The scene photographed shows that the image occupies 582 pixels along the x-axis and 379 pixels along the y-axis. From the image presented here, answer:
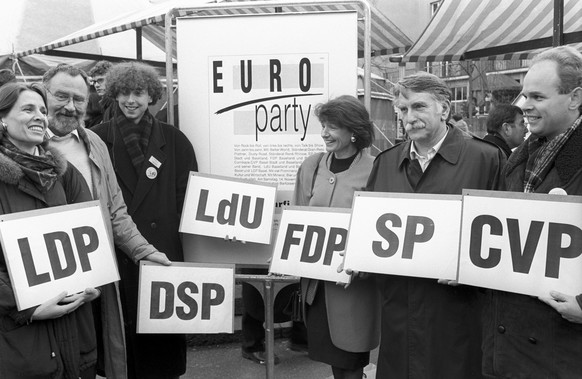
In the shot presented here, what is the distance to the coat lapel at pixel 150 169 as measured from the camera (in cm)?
364

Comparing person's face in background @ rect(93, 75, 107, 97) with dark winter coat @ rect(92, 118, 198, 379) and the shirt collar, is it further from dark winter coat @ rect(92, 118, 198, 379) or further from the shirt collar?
the shirt collar

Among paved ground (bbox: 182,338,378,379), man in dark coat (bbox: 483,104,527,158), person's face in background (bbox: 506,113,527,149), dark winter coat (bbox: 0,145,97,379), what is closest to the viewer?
dark winter coat (bbox: 0,145,97,379)

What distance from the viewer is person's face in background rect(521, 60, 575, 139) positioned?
228 cm

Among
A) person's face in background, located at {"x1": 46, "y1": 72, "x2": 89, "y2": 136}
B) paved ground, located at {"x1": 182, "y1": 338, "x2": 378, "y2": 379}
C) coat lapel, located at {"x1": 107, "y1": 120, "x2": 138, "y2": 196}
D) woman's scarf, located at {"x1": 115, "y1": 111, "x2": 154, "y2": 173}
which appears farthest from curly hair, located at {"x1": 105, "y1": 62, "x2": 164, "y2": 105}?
paved ground, located at {"x1": 182, "y1": 338, "x2": 378, "y2": 379}

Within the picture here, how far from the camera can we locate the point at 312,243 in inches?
133

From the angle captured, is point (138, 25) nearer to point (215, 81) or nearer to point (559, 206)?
point (215, 81)

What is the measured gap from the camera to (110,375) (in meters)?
3.21

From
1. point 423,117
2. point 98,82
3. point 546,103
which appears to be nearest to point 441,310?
point 423,117

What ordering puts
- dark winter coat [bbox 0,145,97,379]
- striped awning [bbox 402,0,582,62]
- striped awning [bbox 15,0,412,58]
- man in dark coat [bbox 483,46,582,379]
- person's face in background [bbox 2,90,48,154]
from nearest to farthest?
man in dark coat [bbox 483,46,582,379], dark winter coat [bbox 0,145,97,379], person's face in background [bbox 2,90,48,154], striped awning [bbox 402,0,582,62], striped awning [bbox 15,0,412,58]

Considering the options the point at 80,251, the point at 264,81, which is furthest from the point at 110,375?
the point at 264,81

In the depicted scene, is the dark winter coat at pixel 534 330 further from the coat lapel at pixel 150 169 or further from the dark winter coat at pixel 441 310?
the coat lapel at pixel 150 169

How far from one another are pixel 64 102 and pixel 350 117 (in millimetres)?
1515

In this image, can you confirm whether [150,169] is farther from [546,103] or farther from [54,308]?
[546,103]

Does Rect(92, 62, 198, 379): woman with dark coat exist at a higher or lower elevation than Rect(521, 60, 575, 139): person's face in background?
lower
